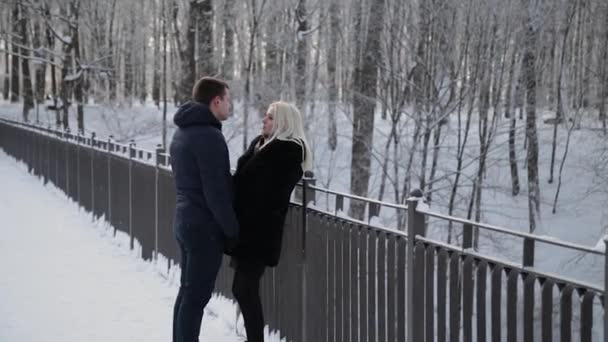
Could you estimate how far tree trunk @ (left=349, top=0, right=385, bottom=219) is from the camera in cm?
1814

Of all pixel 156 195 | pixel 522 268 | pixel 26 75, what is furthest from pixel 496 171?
pixel 26 75

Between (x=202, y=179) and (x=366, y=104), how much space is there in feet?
46.0

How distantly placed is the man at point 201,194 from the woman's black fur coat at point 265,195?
0.29 feet

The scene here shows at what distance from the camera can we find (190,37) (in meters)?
20.8

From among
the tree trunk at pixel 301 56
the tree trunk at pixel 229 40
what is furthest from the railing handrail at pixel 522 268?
the tree trunk at pixel 229 40

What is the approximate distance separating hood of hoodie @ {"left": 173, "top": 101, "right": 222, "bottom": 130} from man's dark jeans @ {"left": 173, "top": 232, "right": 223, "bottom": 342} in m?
0.71

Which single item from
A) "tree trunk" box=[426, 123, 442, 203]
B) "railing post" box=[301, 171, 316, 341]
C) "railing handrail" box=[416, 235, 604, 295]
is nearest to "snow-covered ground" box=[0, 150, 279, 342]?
"railing post" box=[301, 171, 316, 341]

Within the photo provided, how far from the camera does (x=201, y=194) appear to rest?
16.2ft

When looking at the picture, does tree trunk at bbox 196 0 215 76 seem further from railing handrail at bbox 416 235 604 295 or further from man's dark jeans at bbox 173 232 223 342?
railing handrail at bbox 416 235 604 295

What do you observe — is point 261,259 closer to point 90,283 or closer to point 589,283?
point 589,283

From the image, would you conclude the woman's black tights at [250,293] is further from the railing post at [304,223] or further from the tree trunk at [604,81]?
the tree trunk at [604,81]

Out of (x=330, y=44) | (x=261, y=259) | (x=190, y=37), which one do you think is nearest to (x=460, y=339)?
(x=261, y=259)

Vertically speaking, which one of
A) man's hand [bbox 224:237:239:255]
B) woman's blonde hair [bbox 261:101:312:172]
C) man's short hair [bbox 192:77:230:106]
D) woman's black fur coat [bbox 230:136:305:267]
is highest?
man's short hair [bbox 192:77:230:106]

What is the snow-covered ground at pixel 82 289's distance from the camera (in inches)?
249
